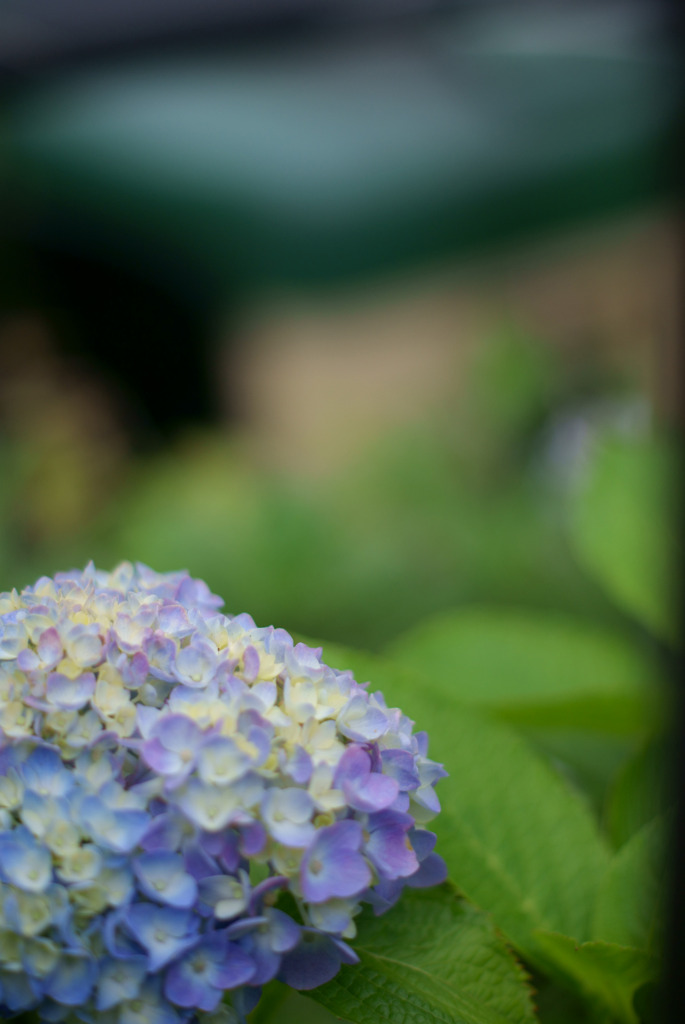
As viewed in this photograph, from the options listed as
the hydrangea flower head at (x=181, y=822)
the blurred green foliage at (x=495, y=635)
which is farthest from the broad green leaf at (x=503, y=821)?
the hydrangea flower head at (x=181, y=822)

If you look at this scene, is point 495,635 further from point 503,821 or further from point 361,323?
point 361,323

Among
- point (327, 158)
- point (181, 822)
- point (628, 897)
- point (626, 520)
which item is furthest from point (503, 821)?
point (327, 158)

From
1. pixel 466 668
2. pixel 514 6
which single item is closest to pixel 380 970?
pixel 466 668

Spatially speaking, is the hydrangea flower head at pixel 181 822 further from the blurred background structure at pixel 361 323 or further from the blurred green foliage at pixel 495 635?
the blurred background structure at pixel 361 323

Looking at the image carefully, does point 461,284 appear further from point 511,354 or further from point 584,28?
point 511,354

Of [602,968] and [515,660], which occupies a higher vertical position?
[515,660]

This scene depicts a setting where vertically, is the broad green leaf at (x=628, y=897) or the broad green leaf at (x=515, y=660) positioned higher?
the broad green leaf at (x=515, y=660)
